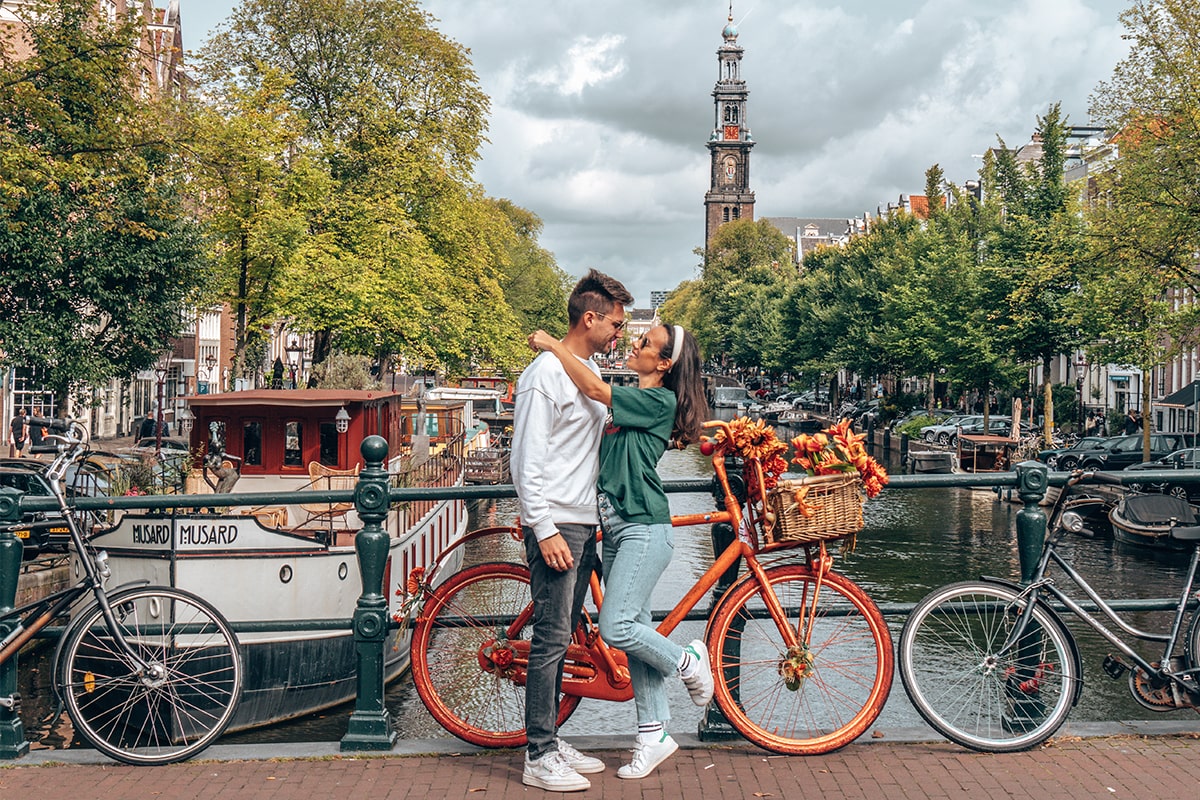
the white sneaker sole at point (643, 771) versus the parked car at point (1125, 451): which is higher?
the parked car at point (1125, 451)

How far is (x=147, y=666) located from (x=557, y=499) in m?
2.16

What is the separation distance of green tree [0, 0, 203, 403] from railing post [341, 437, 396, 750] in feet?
54.0

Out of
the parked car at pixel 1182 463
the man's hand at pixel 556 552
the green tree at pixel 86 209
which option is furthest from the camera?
the parked car at pixel 1182 463

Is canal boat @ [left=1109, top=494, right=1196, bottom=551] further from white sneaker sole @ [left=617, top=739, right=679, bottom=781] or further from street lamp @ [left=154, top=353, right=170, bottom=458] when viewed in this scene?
white sneaker sole @ [left=617, top=739, right=679, bottom=781]

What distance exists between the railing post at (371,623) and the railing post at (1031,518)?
2893 mm

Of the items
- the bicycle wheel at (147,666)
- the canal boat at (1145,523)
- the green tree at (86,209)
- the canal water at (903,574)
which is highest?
the green tree at (86,209)

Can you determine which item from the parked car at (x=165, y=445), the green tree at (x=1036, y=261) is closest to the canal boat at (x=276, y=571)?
the parked car at (x=165, y=445)

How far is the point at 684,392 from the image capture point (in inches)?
207

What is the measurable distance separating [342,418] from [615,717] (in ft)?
28.5

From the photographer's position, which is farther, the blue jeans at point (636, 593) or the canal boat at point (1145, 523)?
the canal boat at point (1145, 523)

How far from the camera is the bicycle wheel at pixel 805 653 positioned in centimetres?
550

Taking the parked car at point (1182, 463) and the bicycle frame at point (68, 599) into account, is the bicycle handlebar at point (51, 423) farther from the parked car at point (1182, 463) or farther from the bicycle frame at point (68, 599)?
the parked car at point (1182, 463)

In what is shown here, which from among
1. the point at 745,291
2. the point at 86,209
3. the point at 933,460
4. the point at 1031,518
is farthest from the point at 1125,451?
the point at 745,291

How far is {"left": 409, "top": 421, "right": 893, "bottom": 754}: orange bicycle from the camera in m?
5.50
